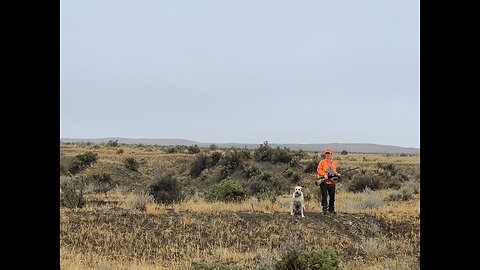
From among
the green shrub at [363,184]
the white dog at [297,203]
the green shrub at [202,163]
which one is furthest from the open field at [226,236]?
the green shrub at [202,163]

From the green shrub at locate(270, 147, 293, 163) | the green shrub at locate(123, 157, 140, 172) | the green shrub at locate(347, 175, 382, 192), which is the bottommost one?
the green shrub at locate(347, 175, 382, 192)

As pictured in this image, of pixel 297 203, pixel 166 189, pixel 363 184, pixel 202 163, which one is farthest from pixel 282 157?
pixel 297 203

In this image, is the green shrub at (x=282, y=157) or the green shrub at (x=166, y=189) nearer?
the green shrub at (x=166, y=189)

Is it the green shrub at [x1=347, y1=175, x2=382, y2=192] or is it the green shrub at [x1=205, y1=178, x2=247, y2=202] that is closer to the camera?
the green shrub at [x1=205, y1=178, x2=247, y2=202]

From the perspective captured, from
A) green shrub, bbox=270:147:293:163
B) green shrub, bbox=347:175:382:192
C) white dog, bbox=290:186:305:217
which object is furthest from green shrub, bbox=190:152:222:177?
white dog, bbox=290:186:305:217

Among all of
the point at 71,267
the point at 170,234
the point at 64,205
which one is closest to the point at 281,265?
the point at 71,267

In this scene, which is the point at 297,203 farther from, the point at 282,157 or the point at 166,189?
the point at 282,157

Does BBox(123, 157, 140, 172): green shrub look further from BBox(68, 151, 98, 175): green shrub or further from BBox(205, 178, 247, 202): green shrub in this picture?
BBox(205, 178, 247, 202): green shrub

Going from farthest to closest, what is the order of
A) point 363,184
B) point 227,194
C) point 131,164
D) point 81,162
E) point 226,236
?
point 131,164 → point 81,162 → point 363,184 → point 227,194 → point 226,236

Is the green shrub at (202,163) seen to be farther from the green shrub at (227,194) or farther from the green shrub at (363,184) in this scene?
the green shrub at (227,194)
